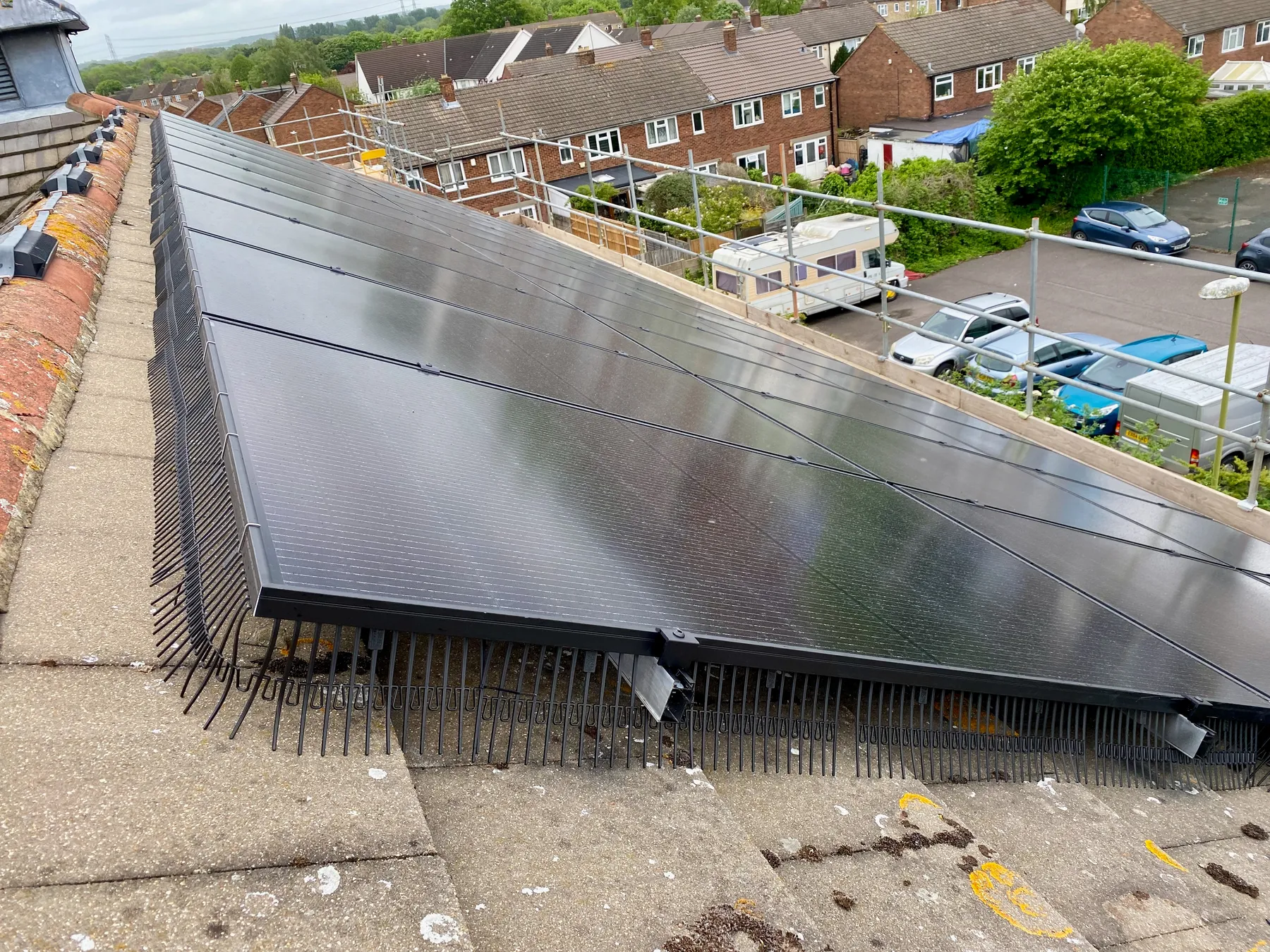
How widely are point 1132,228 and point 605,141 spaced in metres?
20.4

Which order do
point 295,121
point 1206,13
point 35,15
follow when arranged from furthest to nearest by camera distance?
point 1206,13 < point 295,121 < point 35,15

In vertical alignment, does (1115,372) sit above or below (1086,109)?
below

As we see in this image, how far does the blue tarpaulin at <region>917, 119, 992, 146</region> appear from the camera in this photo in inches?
1463

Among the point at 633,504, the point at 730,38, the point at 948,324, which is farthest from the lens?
the point at 730,38

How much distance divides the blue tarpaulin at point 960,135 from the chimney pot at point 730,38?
9.88 metres

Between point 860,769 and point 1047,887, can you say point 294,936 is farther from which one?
point 1047,887

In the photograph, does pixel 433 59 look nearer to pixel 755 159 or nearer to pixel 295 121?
pixel 755 159

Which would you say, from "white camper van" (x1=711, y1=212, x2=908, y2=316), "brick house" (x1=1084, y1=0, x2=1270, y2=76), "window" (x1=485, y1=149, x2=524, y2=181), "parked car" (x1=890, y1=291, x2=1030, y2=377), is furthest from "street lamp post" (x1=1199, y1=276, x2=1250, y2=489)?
"brick house" (x1=1084, y1=0, x2=1270, y2=76)

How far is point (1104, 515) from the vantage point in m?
5.68

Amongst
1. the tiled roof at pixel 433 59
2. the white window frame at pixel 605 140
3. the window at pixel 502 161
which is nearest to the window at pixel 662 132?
the white window frame at pixel 605 140

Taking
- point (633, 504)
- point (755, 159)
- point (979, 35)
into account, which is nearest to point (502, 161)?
point (755, 159)

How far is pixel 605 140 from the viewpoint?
127 ft

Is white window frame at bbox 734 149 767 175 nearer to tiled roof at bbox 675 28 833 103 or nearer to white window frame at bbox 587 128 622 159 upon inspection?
tiled roof at bbox 675 28 833 103

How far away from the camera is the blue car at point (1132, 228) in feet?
91.5
